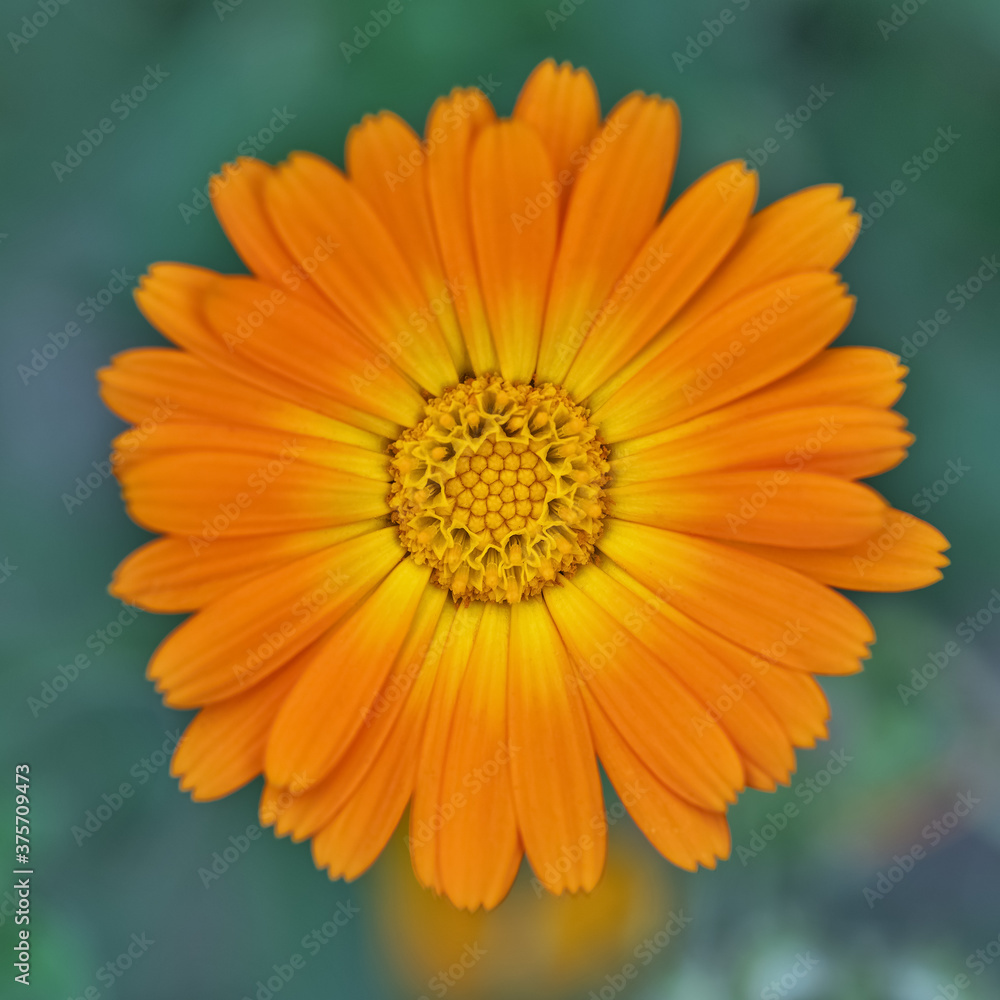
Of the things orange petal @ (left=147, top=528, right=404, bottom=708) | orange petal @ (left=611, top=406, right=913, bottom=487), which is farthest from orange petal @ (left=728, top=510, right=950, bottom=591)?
orange petal @ (left=147, top=528, right=404, bottom=708)

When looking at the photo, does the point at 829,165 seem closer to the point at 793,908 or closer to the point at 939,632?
the point at 939,632

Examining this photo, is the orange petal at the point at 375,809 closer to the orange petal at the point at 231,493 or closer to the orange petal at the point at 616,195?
the orange petal at the point at 231,493

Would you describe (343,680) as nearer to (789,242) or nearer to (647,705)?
(647,705)

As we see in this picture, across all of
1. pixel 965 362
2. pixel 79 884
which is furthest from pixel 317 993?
pixel 965 362

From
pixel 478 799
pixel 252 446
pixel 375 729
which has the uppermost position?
pixel 252 446

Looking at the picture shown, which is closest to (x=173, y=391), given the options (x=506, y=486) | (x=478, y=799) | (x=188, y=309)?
(x=188, y=309)

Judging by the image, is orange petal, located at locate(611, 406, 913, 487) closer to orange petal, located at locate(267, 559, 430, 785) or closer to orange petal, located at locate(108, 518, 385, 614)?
orange petal, located at locate(267, 559, 430, 785)
